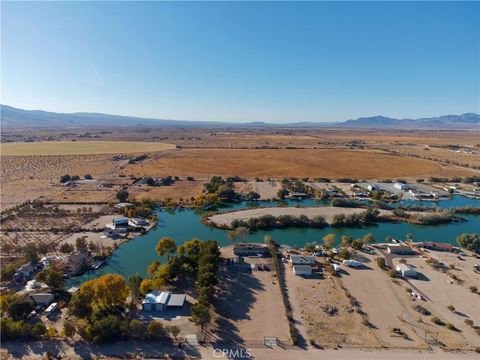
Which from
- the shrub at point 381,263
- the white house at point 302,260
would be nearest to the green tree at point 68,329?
the white house at point 302,260

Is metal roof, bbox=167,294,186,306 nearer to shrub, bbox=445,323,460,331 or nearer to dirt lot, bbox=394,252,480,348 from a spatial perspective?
dirt lot, bbox=394,252,480,348

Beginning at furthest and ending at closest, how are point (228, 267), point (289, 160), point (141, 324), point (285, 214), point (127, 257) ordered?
1. point (289, 160)
2. point (285, 214)
3. point (127, 257)
4. point (228, 267)
5. point (141, 324)

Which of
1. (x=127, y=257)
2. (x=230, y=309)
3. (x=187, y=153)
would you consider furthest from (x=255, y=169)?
(x=230, y=309)

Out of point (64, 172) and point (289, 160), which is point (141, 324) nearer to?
point (64, 172)

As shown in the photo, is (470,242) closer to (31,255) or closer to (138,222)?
(138,222)

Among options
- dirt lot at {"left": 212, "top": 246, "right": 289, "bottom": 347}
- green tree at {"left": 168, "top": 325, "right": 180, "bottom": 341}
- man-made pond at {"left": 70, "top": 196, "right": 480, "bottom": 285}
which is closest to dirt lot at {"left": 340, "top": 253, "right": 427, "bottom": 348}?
dirt lot at {"left": 212, "top": 246, "right": 289, "bottom": 347}

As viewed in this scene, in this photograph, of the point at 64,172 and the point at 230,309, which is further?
the point at 64,172
